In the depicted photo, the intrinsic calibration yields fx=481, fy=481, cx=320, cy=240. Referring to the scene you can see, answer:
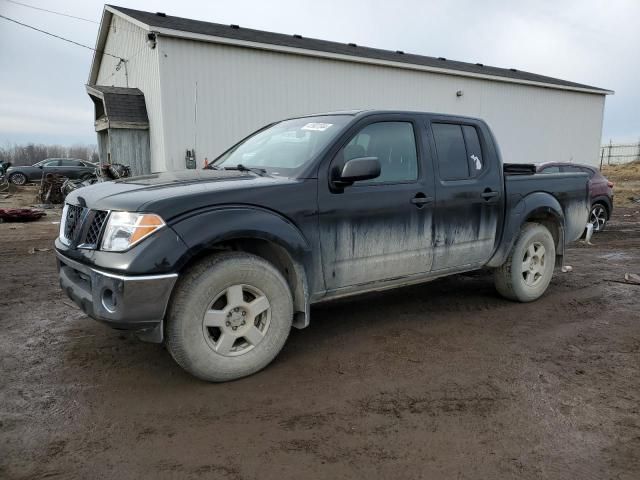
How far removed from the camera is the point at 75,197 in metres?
3.47

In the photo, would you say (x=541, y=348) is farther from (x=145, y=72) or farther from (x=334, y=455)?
(x=145, y=72)

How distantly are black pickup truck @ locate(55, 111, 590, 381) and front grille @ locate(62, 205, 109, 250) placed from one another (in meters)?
0.01

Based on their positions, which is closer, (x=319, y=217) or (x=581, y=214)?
(x=319, y=217)

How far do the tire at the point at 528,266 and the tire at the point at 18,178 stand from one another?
2646 cm

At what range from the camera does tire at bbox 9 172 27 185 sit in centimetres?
2478

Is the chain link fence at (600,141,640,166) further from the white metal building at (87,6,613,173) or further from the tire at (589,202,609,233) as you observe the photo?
the tire at (589,202,609,233)

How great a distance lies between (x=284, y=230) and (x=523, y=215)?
284 centimetres

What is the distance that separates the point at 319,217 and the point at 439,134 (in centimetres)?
164

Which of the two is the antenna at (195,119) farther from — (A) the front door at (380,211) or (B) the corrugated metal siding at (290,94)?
(A) the front door at (380,211)

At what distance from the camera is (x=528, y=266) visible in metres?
5.18

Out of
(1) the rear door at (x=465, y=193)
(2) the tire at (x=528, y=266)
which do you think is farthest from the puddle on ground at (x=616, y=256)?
(1) the rear door at (x=465, y=193)

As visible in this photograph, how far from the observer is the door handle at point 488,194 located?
4567 mm

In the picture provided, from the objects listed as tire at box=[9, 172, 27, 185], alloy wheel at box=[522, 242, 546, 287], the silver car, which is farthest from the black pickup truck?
tire at box=[9, 172, 27, 185]

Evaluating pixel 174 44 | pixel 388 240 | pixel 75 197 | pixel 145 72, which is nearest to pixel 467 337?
pixel 388 240
